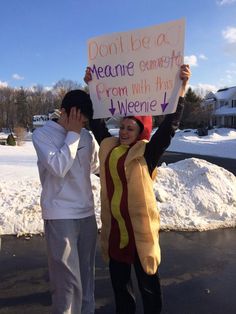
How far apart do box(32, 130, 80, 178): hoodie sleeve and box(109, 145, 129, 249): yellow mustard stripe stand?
41 cm

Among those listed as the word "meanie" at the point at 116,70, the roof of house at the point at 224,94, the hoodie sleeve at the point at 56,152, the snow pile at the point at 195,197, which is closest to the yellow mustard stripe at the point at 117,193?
the hoodie sleeve at the point at 56,152

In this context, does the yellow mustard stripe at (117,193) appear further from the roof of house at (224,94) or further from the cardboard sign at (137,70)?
the roof of house at (224,94)

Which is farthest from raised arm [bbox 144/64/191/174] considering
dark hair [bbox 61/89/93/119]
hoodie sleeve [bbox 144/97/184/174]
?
dark hair [bbox 61/89/93/119]

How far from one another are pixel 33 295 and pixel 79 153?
200 centimetres

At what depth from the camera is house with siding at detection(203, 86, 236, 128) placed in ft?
212

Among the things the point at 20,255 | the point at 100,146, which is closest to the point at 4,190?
the point at 20,255

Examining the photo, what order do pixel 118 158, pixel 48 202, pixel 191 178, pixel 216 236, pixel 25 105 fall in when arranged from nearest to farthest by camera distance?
pixel 48 202, pixel 118 158, pixel 216 236, pixel 191 178, pixel 25 105

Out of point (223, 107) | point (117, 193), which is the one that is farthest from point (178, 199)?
point (223, 107)

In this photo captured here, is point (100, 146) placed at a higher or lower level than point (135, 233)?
higher

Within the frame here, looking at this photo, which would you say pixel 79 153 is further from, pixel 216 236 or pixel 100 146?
pixel 216 236

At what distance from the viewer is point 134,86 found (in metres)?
3.50

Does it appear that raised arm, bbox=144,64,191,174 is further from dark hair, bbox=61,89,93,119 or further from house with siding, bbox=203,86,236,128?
house with siding, bbox=203,86,236,128

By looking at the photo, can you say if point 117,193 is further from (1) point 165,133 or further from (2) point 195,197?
(2) point 195,197

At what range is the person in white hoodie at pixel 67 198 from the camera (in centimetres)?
302
